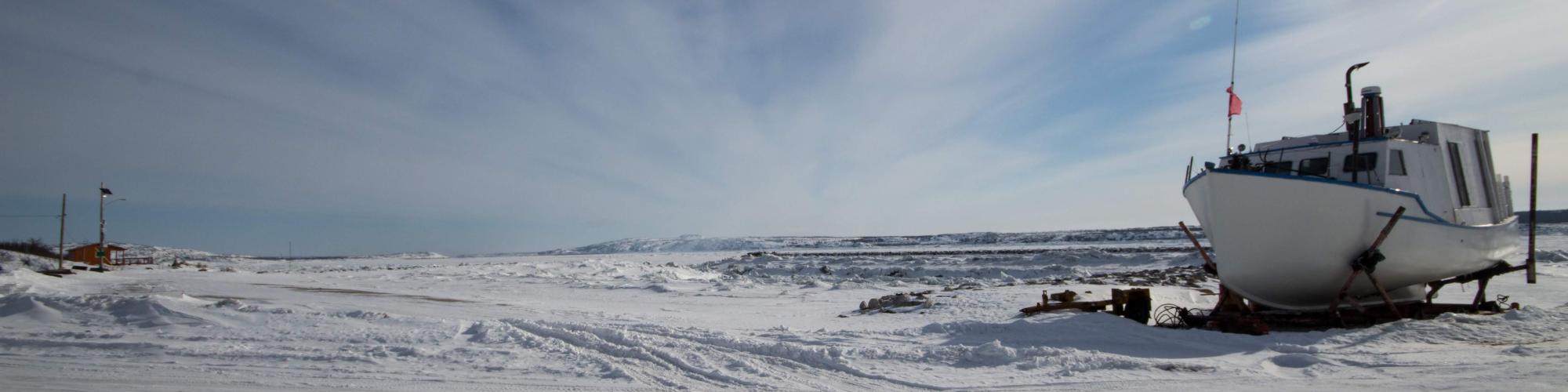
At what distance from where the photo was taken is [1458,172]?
11.1 metres

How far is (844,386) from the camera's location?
612 cm

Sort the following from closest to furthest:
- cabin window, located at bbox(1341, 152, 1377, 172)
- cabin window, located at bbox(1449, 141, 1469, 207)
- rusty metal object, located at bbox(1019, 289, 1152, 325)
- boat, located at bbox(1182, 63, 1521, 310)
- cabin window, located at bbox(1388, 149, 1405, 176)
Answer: boat, located at bbox(1182, 63, 1521, 310) → rusty metal object, located at bbox(1019, 289, 1152, 325) → cabin window, located at bbox(1388, 149, 1405, 176) → cabin window, located at bbox(1341, 152, 1377, 172) → cabin window, located at bbox(1449, 141, 1469, 207)

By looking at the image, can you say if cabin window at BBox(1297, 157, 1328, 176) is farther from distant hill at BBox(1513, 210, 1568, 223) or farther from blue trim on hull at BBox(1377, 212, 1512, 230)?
distant hill at BBox(1513, 210, 1568, 223)

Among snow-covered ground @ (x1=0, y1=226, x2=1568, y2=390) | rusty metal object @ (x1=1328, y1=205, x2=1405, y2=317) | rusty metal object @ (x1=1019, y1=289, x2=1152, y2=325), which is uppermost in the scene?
rusty metal object @ (x1=1328, y1=205, x2=1405, y2=317)

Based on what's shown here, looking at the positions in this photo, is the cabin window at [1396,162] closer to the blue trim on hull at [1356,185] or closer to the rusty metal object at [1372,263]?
the blue trim on hull at [1356,185]

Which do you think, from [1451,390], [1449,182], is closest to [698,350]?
[1451,390]

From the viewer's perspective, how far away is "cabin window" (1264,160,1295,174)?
1086 centimetres

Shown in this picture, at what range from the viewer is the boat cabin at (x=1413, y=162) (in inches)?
402

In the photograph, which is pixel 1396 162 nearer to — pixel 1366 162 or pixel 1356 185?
pixel 1366 162

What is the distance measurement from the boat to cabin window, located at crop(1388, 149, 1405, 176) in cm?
2

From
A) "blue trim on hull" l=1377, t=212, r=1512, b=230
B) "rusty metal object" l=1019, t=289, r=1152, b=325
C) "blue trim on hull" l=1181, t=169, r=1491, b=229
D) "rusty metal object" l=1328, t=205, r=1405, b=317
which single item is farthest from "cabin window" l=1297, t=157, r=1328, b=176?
"rusty metal object" l=1019, t=289, r=1152, b=325

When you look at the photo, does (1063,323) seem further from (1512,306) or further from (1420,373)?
(1512,306)

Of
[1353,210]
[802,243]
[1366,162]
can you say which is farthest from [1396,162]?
[802,243]

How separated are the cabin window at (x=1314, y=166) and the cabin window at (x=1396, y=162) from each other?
30.5 inches
